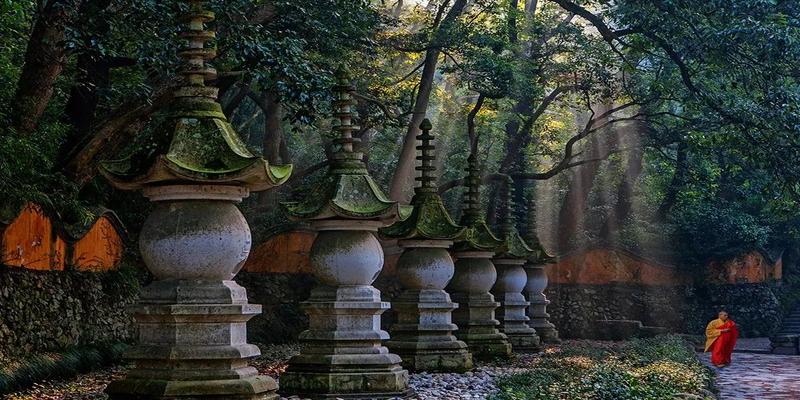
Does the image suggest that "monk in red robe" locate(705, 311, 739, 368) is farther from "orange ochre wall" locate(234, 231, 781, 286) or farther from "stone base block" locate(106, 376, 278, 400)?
"stone base block" locate(106, 376, 278, 400)

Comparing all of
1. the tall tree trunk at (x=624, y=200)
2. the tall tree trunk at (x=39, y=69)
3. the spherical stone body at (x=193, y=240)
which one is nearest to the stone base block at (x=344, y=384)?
the spherical stone body at (x=193, y=240)

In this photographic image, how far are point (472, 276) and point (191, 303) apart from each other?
930 cm

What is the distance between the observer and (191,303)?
7.59m

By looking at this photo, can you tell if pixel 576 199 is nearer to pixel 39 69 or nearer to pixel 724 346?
pixel 724 346

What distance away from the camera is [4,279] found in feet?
44.0

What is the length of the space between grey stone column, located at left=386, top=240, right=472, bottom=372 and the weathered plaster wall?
15.1 feet

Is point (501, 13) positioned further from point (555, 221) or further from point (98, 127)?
point (98, 127)

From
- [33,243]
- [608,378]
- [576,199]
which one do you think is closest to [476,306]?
[608,378]

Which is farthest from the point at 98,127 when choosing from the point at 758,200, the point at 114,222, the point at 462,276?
the point at 758,200

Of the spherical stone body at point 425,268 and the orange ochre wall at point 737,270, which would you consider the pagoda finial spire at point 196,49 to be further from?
the orange ochre wall at point 737,270

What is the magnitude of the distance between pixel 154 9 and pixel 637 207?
22688mm

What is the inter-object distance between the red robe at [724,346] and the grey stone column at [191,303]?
15.8 m

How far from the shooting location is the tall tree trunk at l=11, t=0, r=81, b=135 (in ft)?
43.5

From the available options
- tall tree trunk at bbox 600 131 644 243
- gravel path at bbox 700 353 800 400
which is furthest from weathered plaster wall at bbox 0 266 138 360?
tall tree trunk at bbox 600 131 644 243
